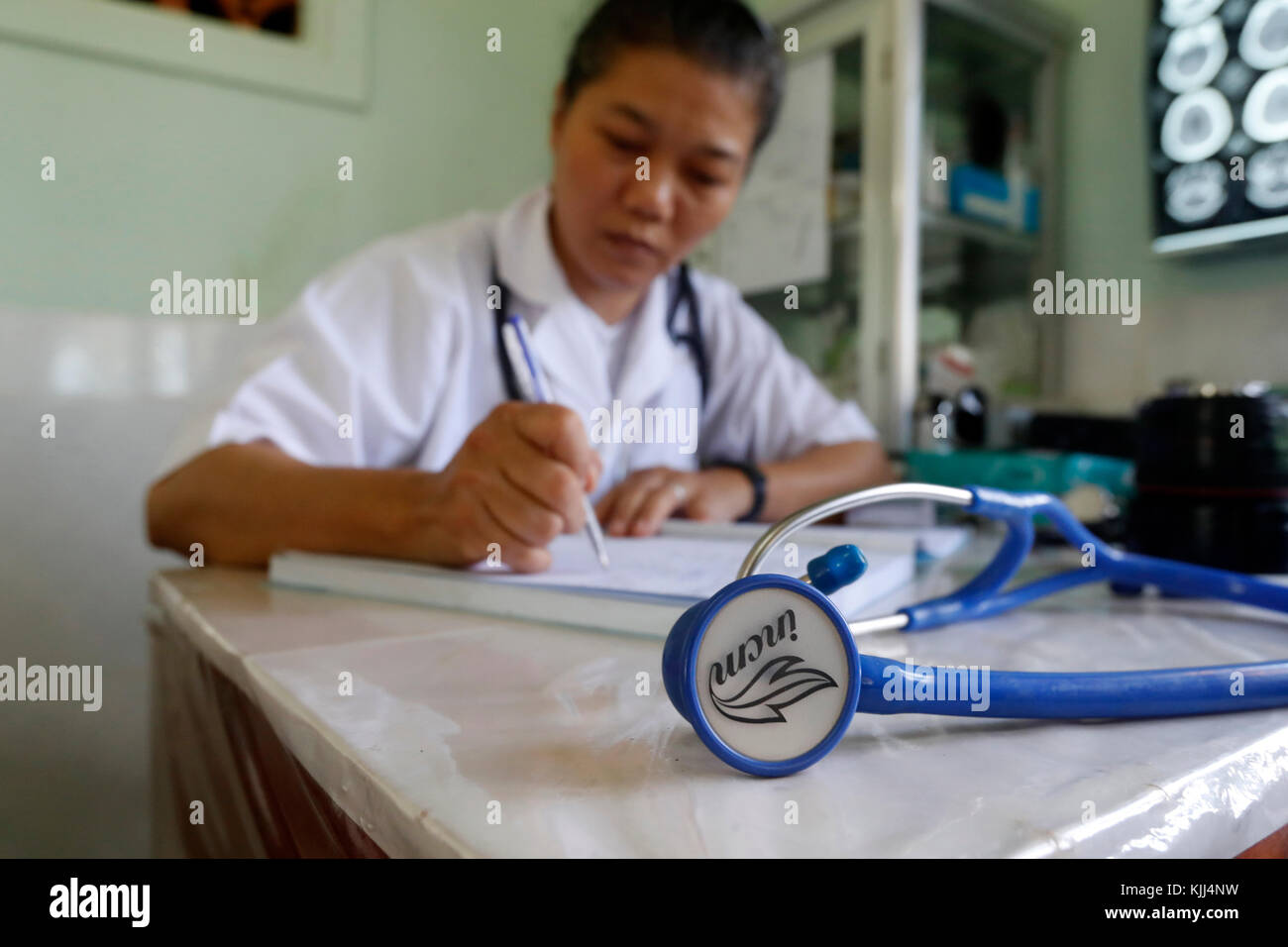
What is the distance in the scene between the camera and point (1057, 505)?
35 cm

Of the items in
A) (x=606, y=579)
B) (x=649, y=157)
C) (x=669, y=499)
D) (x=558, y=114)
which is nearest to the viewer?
(x=606, y=579)

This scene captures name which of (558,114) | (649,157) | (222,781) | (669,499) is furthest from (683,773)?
(558,114)

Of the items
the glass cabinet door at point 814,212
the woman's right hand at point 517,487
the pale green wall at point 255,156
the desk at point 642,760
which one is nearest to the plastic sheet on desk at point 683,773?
the desk at point 642,760

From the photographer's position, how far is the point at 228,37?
105 centimetres

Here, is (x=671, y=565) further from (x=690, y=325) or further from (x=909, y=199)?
(x=909, y=199)

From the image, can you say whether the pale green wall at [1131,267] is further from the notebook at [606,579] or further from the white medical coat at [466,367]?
Answer: the notebook at [606,579]

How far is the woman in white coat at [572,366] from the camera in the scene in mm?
484

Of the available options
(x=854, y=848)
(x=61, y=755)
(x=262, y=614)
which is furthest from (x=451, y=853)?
(x=61, y=755)

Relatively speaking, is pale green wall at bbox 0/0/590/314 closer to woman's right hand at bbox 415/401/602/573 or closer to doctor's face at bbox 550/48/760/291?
doctor's face at bbox 550/48/760/291

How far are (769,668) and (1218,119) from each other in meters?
1.20

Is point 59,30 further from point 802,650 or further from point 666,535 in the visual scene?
point 802,650

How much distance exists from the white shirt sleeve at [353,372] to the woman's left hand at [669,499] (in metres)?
0.21

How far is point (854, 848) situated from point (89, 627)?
95 cm

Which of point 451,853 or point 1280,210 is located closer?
point 451,853
